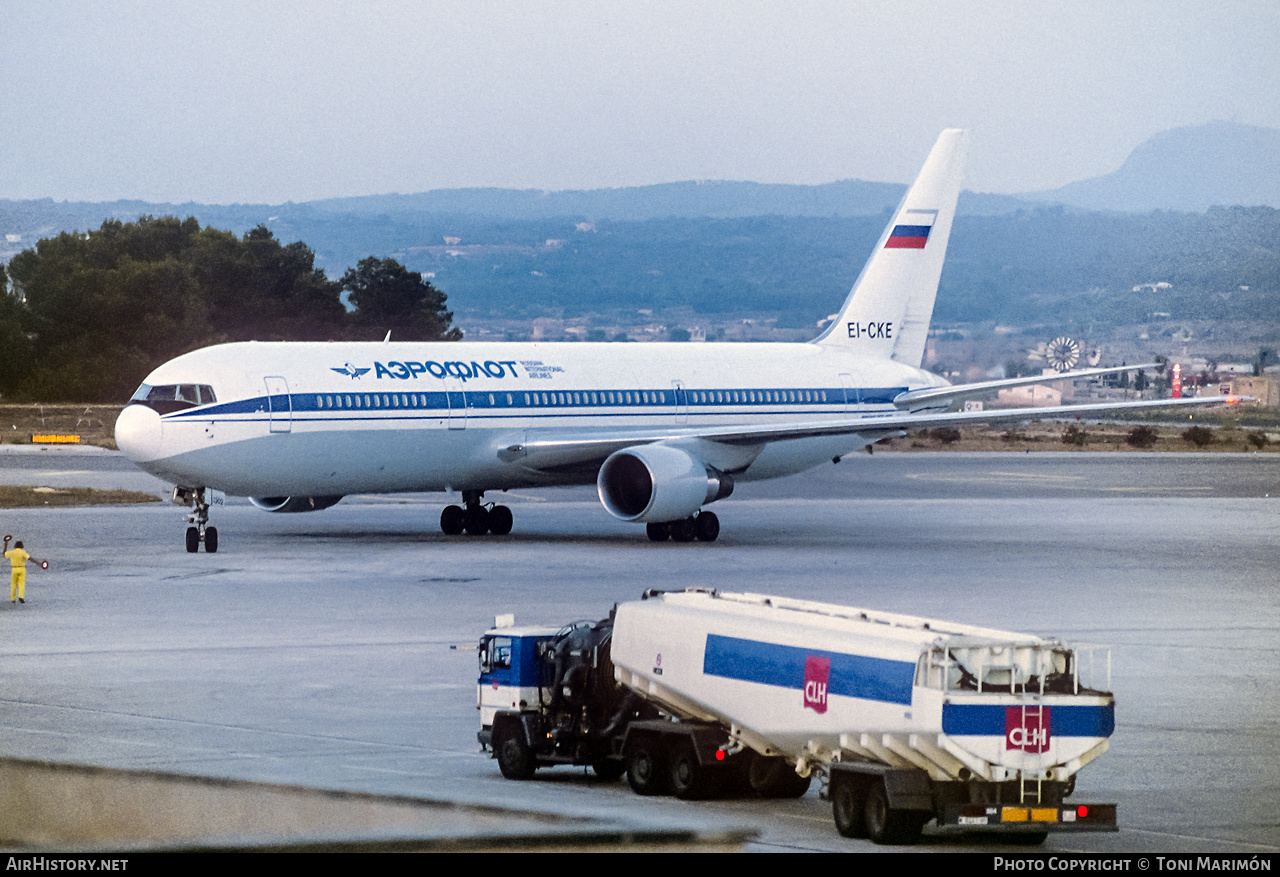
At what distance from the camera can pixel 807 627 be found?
16.1 m

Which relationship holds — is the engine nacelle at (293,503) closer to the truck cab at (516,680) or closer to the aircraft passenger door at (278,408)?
the aircraft passenger door at (278,408)

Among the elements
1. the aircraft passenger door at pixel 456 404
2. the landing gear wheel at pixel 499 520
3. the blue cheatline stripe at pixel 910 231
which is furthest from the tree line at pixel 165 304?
the aircraft passenger door at pixel 456 404

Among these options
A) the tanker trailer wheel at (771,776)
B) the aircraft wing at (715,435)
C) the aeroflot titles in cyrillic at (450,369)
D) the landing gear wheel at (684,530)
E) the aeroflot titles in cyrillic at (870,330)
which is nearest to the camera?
the tanker trailer wheel at (771,776)

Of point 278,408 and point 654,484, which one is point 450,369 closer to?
point 278,408

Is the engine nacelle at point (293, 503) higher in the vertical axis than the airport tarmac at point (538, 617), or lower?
higher

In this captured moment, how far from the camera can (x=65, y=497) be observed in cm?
5588

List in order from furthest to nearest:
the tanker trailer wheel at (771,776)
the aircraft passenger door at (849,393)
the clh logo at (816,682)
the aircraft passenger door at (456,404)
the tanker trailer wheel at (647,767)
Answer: the aircraft passenger door at (849,393)
the aircraft passenger door at (456,404)
the tanker trailer wheel at (647,767)
the tanker trailer wheel at (771,776)
the clh logo at (816,682)

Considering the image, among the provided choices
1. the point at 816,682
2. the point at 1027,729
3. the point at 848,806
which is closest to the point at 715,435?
the point at 816,682

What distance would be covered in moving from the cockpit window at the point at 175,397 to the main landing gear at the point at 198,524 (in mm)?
1967

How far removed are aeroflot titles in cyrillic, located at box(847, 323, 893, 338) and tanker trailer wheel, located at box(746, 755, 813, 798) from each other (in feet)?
116

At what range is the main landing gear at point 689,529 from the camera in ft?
138

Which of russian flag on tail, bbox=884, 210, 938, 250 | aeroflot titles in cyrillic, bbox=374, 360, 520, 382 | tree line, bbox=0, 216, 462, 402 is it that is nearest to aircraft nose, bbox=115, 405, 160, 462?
aeroflot titles in cyrillic, bbox=374, 360, 520, 382

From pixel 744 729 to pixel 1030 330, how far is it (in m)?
90.4

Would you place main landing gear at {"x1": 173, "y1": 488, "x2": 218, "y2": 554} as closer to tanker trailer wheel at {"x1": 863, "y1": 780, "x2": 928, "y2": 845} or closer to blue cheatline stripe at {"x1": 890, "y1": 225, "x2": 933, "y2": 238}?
blue cheatline stripe at {"x1": 890, "y1": 225, "x2": 933, "y2": 238}
